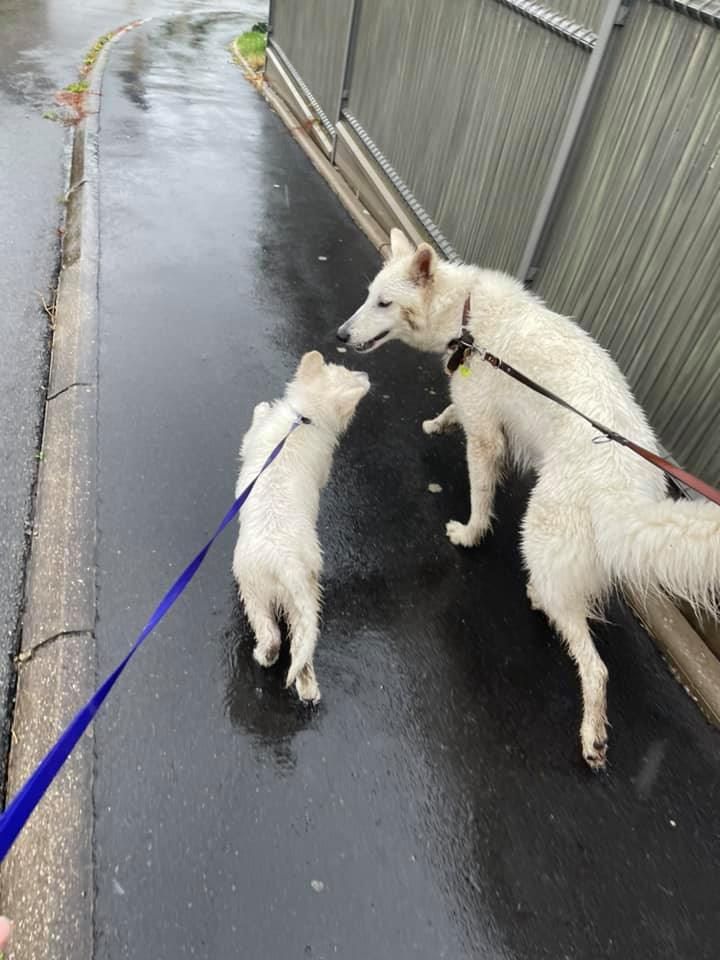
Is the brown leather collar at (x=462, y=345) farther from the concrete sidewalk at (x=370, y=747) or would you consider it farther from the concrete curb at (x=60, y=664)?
the concrete curb at (x=60, y=664)

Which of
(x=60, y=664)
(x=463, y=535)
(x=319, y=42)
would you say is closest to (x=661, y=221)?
(x=463, y=535)

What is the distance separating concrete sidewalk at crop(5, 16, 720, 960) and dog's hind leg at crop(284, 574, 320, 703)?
5.3 inches

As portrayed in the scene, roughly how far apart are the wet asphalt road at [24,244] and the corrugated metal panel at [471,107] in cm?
395

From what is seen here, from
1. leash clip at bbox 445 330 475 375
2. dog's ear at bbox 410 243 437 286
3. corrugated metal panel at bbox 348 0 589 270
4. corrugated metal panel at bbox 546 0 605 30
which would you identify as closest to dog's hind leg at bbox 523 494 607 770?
leash clip at bbox 445 330 475 375

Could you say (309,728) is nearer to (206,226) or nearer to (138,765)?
(138,765)

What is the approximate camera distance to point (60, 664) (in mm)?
2777

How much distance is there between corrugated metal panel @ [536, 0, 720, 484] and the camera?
3.40 metres

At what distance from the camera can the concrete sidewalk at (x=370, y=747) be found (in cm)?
222

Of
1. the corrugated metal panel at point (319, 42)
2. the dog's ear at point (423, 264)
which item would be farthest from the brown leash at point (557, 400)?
the corrugated metal panel at point (319, 42)

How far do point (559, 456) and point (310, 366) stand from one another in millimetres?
1387

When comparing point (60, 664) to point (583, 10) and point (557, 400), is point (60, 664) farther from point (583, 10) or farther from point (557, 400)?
point (583, 10)

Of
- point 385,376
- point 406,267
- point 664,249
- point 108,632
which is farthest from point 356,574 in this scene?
point 664,249

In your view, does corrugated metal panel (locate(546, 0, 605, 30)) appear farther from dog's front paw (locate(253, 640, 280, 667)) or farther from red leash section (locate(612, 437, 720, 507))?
dog's front paw (locate(253, 640, 280, 667))

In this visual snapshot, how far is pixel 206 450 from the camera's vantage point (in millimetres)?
4055
